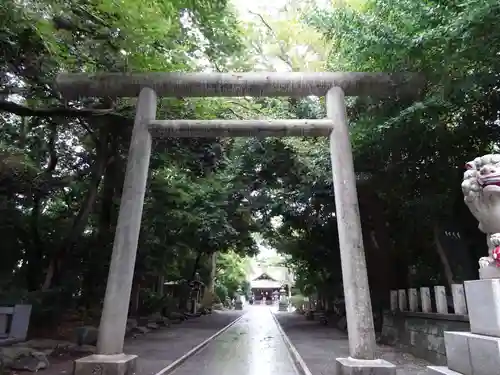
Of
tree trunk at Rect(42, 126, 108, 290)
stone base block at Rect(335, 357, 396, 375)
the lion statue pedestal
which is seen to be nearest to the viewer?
the lion statue pedestal

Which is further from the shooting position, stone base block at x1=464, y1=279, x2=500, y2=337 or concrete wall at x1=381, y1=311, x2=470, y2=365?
concrete wall at x1=381, y1=311, x2=470, y2=365

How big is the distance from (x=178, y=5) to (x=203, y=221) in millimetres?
10132

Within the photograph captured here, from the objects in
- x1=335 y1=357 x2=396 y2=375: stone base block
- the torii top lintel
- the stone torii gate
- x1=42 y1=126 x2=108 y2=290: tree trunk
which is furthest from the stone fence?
x1=42 y1=126 x2=108 y2=290: tree trunk

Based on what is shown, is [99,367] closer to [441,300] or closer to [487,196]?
[487,196]

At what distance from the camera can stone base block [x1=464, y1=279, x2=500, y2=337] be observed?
13.1 ft

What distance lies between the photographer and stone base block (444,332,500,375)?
3.89m

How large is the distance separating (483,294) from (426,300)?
6085 millimetres

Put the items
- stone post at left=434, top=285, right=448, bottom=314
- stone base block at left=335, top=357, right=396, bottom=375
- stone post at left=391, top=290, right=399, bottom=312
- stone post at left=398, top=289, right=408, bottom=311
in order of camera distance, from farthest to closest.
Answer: stone post at left=391, top=290, right=399, bottom=312
stone post at left=398, top=289, right=408, bottom=311
stone post at left=434, top=285, right=448, bottom=314
stone base block at left=335, top=357, right=396, bottom=375

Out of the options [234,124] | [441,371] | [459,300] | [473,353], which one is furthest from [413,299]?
[234,124]

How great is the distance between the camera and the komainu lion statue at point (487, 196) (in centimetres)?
430

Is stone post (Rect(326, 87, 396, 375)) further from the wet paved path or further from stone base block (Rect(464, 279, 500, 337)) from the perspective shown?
the wet paved path

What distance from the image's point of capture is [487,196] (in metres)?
4.41

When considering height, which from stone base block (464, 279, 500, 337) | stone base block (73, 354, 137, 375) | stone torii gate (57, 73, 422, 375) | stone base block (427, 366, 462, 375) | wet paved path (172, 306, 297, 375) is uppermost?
Answer: stone torii gate (57, 73, 422, 375)

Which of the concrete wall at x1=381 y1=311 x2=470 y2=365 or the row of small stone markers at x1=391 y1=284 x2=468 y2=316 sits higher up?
the row of small stone markers at x1=391 y1=284 x2=468 y2=316
